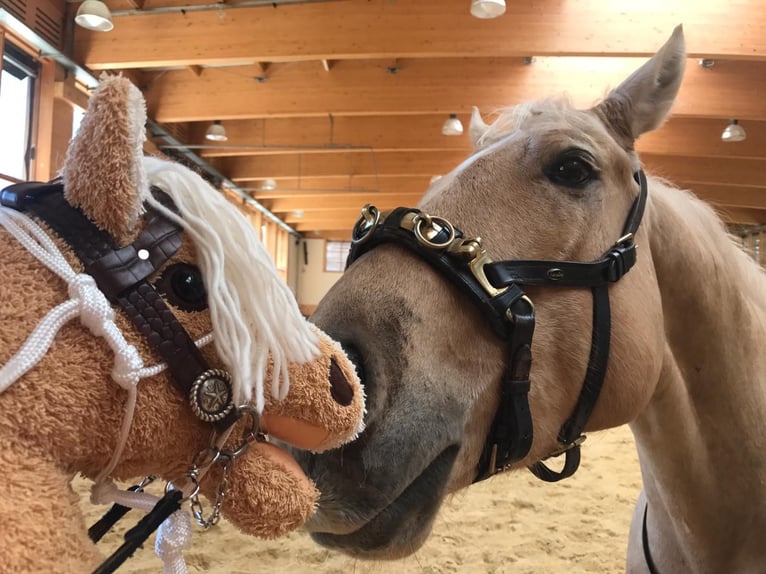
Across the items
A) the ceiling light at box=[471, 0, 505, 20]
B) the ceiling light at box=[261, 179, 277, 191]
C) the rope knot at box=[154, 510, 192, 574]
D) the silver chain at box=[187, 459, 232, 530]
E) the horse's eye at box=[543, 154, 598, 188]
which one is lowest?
the rope knot at box=[154, 510, 192, 574]

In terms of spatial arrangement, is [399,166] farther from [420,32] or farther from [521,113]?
[521,113]

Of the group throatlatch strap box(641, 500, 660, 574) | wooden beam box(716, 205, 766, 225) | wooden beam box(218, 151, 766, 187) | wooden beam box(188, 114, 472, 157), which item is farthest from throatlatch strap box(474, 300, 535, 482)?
wooden beam box(716, 205, 766, 225)

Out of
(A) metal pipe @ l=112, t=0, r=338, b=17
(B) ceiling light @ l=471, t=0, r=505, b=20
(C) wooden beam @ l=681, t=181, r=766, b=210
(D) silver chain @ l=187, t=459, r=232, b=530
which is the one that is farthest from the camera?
(C) wooden beam @ l=681, t=181, r=766, b=210

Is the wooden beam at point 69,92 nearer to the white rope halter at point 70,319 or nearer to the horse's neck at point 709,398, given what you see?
the horse's neck at point 709,398

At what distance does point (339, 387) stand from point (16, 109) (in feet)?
24.5

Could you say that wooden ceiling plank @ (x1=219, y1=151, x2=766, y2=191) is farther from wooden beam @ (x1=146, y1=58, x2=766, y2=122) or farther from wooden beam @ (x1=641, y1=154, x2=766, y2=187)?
wooden beam @ (x1=146, y1=58, x2=766, y2=122)

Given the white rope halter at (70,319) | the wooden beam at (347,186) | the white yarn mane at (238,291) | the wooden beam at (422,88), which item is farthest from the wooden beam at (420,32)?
the wooden beam at (347,186)

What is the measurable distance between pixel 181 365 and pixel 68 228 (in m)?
0.17

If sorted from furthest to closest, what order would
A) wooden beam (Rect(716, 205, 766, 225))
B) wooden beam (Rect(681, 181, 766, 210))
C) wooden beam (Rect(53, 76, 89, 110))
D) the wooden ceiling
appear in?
1. wooden beam (Rect(716, 205, 766, 225))
2. wooden beam (Rect(681, 181, 766, 210))
3. wooden beam (Rect(53, 76, 89, 110))
4. the wooden ceiling

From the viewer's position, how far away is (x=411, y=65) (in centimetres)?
782

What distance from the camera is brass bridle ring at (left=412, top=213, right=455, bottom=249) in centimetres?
104

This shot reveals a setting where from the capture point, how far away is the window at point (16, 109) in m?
5.98

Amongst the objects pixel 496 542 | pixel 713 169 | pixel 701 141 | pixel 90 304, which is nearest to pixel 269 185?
pixel 701 141

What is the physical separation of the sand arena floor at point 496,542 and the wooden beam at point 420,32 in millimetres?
4438
